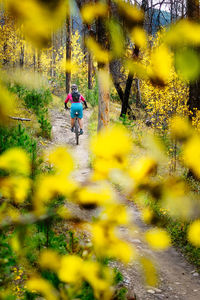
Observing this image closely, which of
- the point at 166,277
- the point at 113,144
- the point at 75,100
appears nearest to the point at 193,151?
the point at 113,144

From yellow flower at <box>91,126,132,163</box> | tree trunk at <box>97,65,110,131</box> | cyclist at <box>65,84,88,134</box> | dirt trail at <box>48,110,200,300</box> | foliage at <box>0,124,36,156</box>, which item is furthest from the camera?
cyclist at <box>65,84,88,134</box>

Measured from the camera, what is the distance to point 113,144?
21.7 inches

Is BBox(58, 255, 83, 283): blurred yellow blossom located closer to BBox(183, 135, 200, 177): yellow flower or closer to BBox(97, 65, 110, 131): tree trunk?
BBox(183, 135, 200, 177): yellow flower

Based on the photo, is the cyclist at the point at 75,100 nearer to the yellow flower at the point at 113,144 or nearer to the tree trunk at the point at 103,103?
Answer: the tree trunk at the point at 103,103

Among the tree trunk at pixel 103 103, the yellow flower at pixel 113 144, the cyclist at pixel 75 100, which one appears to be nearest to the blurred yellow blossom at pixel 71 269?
the yellow flower at pixel 113 144

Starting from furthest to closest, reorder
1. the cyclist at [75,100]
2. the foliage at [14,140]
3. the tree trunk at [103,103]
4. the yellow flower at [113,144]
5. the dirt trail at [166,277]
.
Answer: the cyclist at [75,100] < the tree trunk at [103,103] < the foliage at [14,140] < the dirt trail at [166,277] < the yellow flower at [113,144]

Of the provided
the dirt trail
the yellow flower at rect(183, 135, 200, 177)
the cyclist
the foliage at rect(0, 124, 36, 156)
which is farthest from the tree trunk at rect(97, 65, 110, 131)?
the yellow flower at rect(183, 135, 200, 177)

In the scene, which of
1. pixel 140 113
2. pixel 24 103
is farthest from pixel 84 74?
A: pixel 24 103

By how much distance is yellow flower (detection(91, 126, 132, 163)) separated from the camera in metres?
0.55

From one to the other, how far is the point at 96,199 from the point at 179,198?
0.67 feet

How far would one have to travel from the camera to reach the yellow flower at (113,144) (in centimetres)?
55

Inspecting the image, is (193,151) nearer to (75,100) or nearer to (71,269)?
(71,269)

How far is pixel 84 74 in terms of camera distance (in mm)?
22391

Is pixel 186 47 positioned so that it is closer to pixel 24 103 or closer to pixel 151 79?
pixel 151 79
